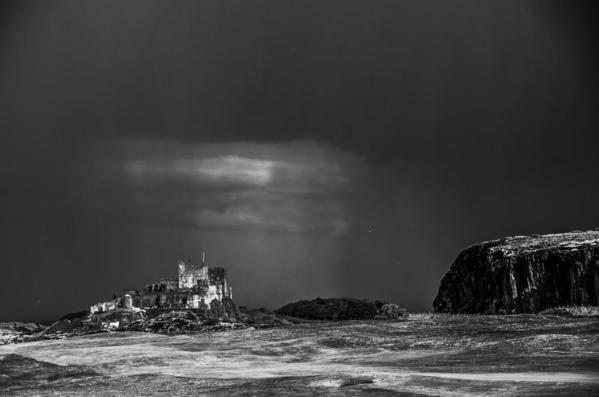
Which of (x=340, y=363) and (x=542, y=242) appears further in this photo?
(x=542, y=242)

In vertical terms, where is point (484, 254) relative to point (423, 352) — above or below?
above

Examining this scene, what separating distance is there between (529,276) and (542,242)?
1451 cm

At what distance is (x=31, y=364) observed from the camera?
87.0 meters

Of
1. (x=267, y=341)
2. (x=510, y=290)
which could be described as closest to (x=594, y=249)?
(x=510, y=290)

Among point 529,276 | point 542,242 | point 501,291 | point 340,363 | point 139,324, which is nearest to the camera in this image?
point 340,363

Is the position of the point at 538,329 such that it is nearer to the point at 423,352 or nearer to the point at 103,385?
the point at 423,352

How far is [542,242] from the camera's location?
175 metres

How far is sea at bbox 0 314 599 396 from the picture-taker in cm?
5494

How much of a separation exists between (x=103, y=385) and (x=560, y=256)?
118 metres

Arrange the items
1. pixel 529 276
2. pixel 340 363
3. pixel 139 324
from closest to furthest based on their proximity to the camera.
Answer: pixel 340 363 → pixel 139 324 → pixel 529 276

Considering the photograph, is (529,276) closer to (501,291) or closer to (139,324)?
(501,291)

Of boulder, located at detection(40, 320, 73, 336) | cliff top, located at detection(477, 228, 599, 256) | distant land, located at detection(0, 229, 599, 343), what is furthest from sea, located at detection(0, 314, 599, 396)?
cliff top, located at detection(477, 228, 599, 256)

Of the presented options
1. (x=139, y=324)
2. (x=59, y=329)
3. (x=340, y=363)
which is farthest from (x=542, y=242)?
(x=59, y=329)

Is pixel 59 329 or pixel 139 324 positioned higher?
pixel 59 329
